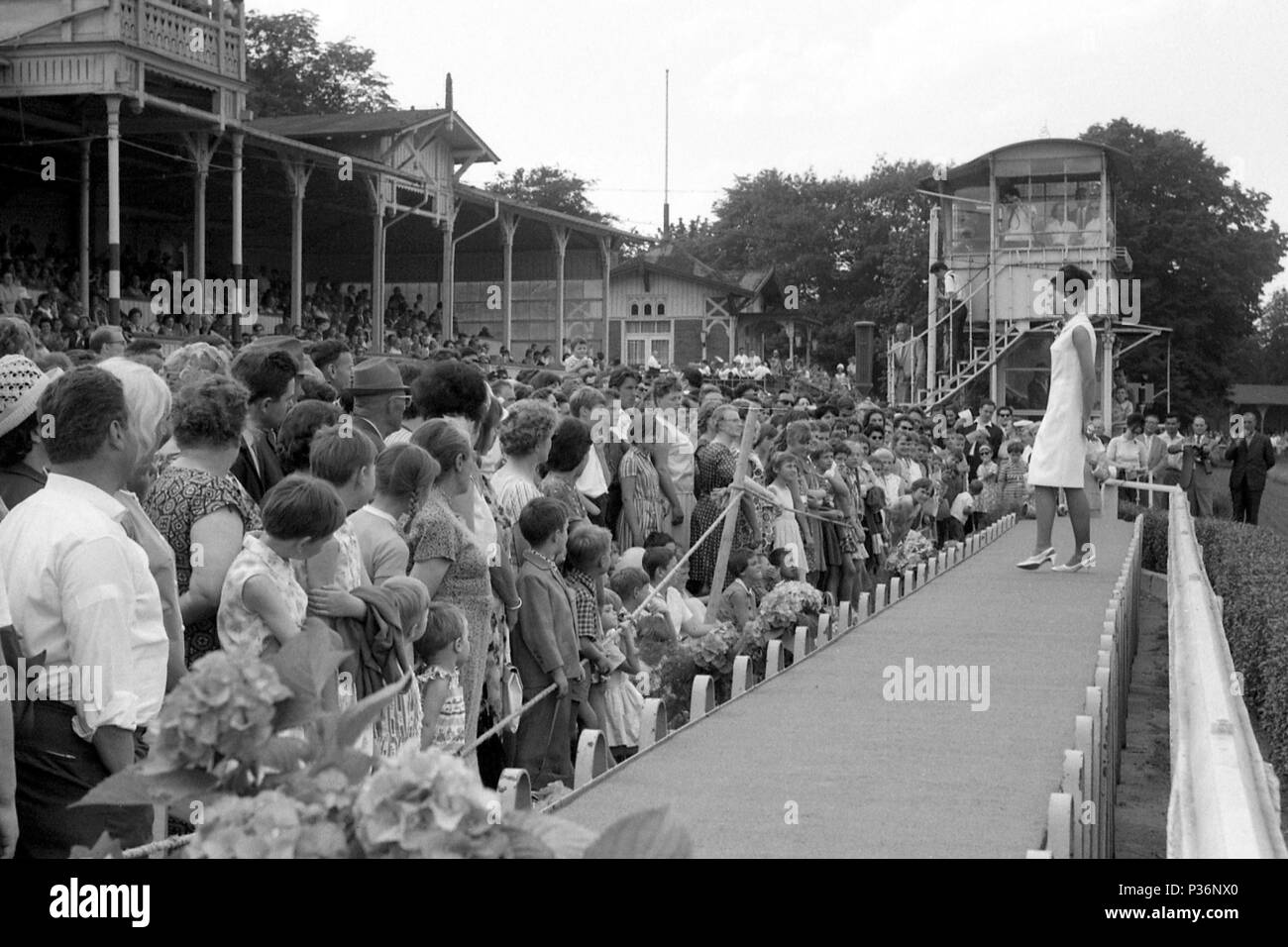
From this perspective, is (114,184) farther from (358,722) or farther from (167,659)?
(358,722)

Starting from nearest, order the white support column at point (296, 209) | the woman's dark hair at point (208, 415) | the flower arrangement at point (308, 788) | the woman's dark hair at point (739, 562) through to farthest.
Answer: the flower arrangement at point (308, 788) < the woman's dark hair at point (208, 415) < the woman's dark hair at point (739, 562) < the white support column at point (296, 209)

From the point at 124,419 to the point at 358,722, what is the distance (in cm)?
237

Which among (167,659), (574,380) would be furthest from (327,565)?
(574,380)

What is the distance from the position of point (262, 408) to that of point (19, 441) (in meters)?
1.78

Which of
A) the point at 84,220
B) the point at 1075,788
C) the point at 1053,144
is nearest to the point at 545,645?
the point at 1075,788

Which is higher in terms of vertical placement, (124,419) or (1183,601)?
(124,419)

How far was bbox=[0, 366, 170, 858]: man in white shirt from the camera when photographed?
4055 millimetres

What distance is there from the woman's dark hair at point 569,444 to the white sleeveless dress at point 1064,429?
4.56m

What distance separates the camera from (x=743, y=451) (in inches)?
444

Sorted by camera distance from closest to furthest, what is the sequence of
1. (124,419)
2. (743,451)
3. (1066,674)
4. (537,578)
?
(124,419)
(537,578)
(1066,674)
(743,451)

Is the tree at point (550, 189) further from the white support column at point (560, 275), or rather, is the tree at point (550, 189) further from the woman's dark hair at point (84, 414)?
the woman's dark hair at point (84, 414)

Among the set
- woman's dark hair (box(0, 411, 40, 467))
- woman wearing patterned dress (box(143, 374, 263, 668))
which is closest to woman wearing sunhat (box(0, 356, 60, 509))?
woman's dark hair (box(0, 411, 40, 467))

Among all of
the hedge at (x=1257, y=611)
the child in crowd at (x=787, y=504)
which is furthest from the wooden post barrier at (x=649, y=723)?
the child in crowd at (x=787, y=504)

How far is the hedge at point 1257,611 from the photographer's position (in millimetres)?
9789
